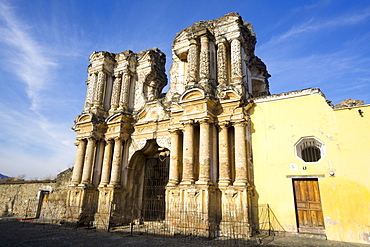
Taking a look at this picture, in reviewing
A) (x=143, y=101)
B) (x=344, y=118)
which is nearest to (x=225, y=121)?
(x=344, y=118)

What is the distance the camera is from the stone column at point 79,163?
1277cm

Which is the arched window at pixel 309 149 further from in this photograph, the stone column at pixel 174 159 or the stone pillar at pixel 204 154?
the stone column at pixel 174 159

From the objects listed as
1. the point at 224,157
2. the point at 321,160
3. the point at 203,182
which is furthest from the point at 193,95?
the point at 321,160

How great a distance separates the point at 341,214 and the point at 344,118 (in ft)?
10.6

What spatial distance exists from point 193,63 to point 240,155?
15.9 ft

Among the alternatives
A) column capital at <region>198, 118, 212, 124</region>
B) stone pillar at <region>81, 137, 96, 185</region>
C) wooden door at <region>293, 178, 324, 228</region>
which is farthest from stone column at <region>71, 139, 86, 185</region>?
wooden door at <region>293, 178, 324, 228</region>

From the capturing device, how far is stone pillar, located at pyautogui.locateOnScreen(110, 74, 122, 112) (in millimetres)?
14031

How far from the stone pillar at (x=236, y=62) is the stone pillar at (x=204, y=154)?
8.10 feet

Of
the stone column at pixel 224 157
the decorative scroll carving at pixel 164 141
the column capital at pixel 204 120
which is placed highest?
the column capital at pixel 204 120

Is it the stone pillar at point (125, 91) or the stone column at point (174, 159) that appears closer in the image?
the stone column at point (174, 159)

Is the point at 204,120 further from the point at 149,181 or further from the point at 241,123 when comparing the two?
the point at 149,181

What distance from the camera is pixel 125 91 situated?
13922 mm

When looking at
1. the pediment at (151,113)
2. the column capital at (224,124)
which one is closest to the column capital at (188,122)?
the column capital at (224,124)

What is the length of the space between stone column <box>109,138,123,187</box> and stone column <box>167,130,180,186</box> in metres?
3.31
